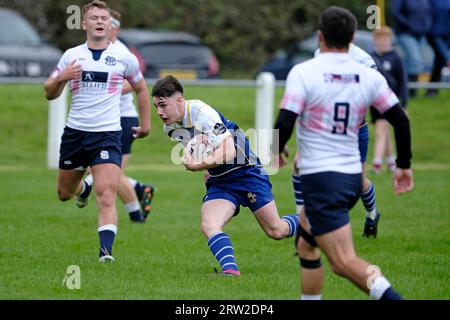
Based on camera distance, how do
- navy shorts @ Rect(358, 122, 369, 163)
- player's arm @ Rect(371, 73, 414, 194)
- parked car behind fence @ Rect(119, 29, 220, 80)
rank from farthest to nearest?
1. parked car behind fence @ Rect(119, 29, 220, 80)
2. navy shorts @ Rect(358, 122, 369, 163)
3. player's arm @ Rect(371, 73, 414, 194)

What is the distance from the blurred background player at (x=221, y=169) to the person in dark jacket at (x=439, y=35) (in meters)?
13.1

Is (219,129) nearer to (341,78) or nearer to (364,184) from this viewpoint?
(341,78)

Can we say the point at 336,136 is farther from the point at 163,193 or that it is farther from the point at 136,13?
the point at 136,13

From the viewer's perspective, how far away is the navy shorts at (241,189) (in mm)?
8195

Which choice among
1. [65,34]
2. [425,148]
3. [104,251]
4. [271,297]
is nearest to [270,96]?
[425,148]

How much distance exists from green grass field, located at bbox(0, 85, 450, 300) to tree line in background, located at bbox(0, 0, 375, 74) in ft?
38.9

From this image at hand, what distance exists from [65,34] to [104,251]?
20997mm

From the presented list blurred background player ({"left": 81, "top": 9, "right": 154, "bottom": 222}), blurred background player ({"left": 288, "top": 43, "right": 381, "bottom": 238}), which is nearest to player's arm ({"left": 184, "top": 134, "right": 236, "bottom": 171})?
blurred background player ({"left": 288, "top": 43, "right": 381, "bottom": 238})

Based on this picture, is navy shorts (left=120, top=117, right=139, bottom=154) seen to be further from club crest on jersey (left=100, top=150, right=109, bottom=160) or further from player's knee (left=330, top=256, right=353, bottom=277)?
player's knee (left=330, top=256, right=353, bottom=277)

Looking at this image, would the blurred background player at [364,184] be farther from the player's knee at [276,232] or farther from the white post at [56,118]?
the white post at [56,118]

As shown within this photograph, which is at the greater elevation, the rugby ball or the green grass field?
the rugby ball

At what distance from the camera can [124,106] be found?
37.5 feet

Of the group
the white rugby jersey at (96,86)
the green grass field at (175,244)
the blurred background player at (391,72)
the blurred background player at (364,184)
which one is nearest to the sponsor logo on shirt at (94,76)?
the white rugby jersey at (96,86)

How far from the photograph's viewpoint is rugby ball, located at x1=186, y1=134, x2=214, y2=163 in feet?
25.3
